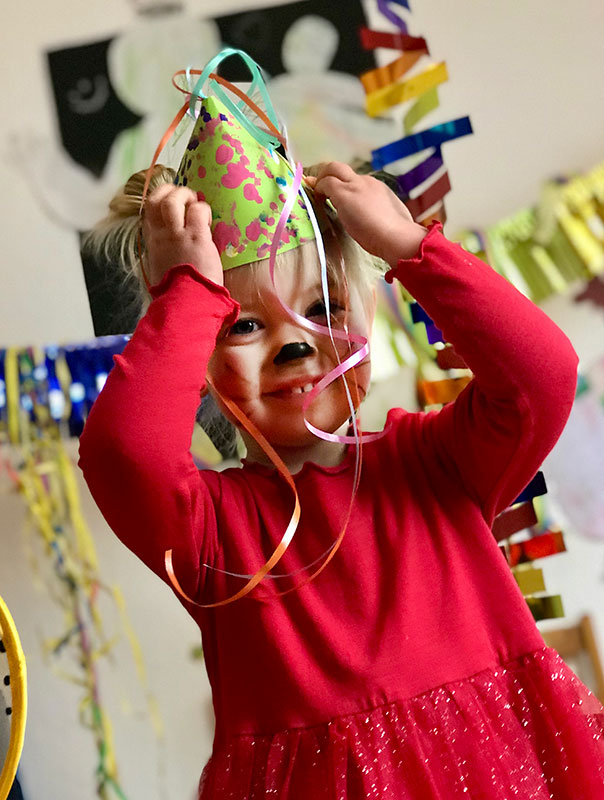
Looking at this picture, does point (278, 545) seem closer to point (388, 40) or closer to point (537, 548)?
point (537, 548)

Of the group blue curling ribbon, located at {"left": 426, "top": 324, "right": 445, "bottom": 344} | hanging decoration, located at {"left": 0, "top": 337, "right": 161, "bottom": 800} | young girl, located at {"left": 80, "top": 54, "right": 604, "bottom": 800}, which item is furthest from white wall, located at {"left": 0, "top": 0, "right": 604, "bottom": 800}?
young girl, located at {"left": 80, "top": 54, "right": 604, "bottom": 800}

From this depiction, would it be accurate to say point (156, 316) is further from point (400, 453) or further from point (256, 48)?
point (256, 48)

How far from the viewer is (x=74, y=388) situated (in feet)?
3.54

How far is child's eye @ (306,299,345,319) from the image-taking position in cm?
72

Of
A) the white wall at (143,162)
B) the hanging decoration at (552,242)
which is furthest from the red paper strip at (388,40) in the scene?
the hanging decoration at (552,242)

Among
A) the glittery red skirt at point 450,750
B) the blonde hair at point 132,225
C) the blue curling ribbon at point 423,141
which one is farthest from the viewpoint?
the blue curling ribbon at point 423,141

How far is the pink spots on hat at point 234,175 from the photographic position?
2.31 ft

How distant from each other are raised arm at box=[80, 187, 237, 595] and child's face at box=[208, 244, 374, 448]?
40 millimetres

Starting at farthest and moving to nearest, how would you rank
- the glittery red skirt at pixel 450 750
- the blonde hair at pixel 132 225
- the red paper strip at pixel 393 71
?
the red paper strip at pixel 393 71 < the blonde hair at pixel 132 225 < the glittery red skirt at pixel 450 750

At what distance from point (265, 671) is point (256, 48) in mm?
842

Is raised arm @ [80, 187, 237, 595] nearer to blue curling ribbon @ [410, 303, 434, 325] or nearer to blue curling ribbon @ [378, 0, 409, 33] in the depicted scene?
blue curling ribbon @ [410, 303, 434, 325]

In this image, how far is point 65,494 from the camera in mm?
1129

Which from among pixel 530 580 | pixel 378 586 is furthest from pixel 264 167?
pixel 530 580

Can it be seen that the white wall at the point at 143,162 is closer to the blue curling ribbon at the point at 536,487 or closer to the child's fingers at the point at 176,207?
the blue curling ribbon at the point at 536,487
